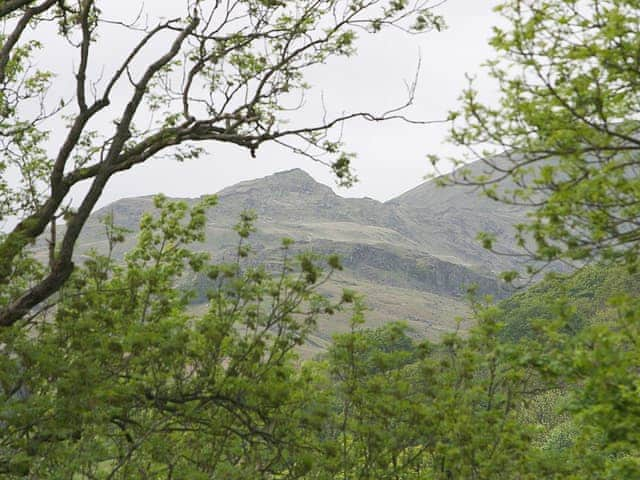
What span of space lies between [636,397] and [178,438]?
7.08m

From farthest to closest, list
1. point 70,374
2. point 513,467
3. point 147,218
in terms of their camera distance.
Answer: point 147,218 < point 513,467 < point 70,374

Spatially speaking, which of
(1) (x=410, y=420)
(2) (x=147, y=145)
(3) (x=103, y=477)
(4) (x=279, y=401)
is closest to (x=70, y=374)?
(3) (x=103, y=477)

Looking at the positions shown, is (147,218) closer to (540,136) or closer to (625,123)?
(540,136)

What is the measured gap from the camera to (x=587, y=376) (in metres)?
6.50

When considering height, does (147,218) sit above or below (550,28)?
below

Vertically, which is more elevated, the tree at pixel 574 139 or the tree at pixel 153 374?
the tree at pixel 574 139

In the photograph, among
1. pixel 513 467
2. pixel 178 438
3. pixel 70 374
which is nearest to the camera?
pixel 70 374

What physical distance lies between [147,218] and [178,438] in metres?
3.97

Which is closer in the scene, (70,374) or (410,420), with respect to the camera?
(70,374)

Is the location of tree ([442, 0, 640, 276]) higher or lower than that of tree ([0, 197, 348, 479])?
higher

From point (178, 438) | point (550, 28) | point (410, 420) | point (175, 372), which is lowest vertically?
point (178, 438)

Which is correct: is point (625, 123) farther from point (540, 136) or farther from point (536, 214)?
point (536, 214)

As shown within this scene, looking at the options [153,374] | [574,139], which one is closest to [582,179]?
[574,139]

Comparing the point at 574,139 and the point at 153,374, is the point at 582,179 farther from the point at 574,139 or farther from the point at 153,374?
the point at 153,374
